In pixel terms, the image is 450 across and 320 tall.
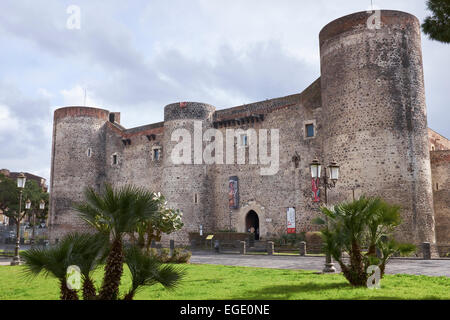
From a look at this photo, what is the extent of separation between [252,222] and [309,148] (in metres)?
7.14

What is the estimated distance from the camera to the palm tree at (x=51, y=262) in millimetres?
5875

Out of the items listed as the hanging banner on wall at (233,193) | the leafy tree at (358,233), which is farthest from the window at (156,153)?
the leafy tree at (358,233)

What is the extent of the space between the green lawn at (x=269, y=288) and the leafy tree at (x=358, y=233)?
504 mm

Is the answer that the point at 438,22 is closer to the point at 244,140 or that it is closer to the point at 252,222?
the point at 244,140

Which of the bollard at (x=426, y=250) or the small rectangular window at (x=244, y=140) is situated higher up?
the small rectangular window at (x=244, y=140)

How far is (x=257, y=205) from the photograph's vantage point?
1147 inches

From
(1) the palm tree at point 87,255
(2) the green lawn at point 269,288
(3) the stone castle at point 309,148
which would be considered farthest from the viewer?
(3) the stone castle at point 309,148

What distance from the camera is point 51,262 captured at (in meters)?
5.88

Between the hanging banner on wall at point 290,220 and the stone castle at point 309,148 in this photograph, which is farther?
the hanging banner on wall at point 290,220

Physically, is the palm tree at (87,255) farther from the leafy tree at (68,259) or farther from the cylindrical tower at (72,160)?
the cylindrical tower at (72,160)

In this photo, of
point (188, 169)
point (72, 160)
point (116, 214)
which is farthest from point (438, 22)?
point (72, 160)

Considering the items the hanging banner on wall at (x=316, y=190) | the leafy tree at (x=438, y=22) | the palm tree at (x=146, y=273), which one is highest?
the leafy tree at (x=438, y=22)
